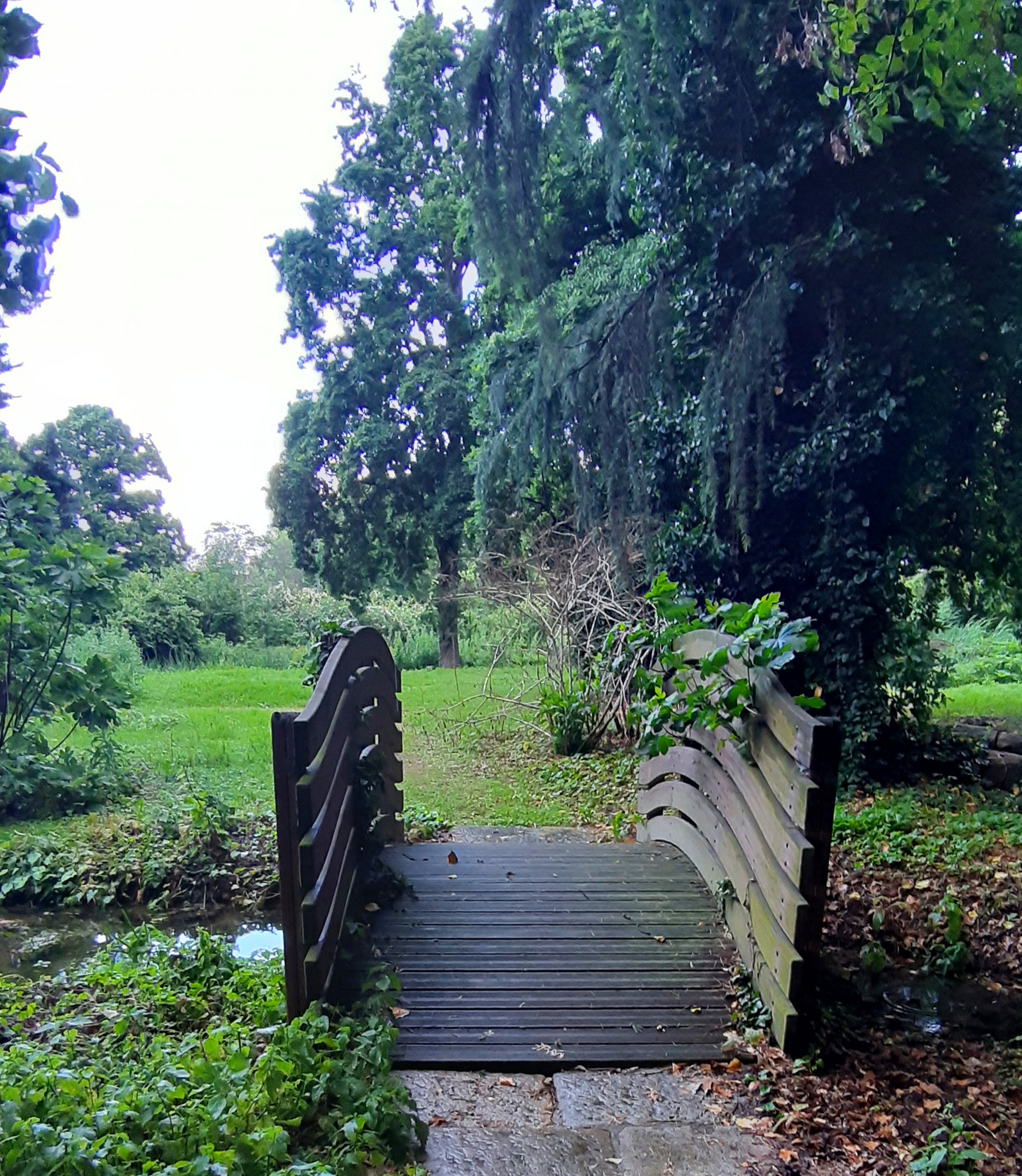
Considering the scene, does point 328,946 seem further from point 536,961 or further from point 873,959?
point 873,959

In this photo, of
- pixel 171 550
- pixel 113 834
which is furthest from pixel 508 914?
pixel 171 550

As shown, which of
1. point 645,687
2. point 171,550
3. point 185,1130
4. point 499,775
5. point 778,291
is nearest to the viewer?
point 185,1130

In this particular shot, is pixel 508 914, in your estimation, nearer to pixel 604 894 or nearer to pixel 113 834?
pixel 604 894

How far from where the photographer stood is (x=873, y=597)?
588cm

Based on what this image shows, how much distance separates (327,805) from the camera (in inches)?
112

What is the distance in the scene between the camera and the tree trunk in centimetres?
1494

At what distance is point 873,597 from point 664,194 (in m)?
3.63

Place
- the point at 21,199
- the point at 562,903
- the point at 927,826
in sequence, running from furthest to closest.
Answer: the point at 927,826 → the point at 562,903 → the point at 21,199

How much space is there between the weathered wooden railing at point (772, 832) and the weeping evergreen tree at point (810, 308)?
2.79m

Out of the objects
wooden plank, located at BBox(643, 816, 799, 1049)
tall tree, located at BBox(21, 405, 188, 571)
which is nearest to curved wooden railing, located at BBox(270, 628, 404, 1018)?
wooden plank, located at BBox(643, 816, 799, 1049)

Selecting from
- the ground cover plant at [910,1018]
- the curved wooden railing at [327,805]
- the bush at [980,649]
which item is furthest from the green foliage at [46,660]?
the bush at [980,649]

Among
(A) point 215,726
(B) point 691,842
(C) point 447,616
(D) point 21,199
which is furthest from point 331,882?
(C) point 447,616

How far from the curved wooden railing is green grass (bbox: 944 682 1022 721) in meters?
5.76

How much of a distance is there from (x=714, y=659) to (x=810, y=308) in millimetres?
4112
